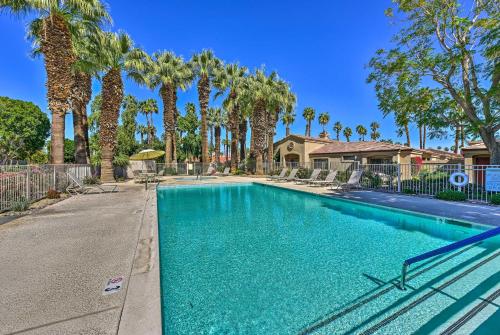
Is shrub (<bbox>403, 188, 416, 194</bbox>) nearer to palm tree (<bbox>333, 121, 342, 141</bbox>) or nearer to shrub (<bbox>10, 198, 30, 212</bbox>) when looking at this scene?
shrub (<bbox>10, 198, 30, 212</bbox>)

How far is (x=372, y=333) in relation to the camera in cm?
275

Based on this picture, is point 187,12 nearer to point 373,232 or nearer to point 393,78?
point 393,78

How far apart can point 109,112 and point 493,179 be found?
890 inches

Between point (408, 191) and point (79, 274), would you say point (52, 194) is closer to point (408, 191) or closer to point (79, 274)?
point (79, 274)

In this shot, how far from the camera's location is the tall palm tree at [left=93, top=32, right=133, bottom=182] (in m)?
17.5

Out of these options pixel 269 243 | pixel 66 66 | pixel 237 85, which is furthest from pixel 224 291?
pixel 237 85

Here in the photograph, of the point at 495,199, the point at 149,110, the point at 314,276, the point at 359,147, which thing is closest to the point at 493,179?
the point at 495,199

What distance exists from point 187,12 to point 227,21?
354 centimetres

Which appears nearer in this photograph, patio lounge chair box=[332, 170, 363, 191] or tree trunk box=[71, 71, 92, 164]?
patio lounge chair box=[332, 170, 363, 191]

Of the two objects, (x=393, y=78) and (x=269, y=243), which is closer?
(x=269, y=243)

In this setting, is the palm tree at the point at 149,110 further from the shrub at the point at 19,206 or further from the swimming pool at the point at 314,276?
the swimming pool at the point at 314,276

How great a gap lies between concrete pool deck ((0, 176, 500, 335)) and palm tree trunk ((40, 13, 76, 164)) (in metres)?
7.87

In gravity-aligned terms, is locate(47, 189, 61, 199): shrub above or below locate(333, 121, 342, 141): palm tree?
below

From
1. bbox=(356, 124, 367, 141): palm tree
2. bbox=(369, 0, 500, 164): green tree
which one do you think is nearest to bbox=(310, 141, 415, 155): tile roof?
bbox=(369, 0, 500, 164): green tree
